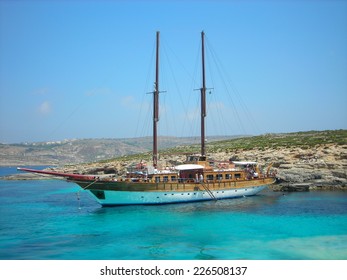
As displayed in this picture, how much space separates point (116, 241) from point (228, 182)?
23985 millimetres

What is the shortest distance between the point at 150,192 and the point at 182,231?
44.2 feet

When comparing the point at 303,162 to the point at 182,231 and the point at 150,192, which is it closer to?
the point at 150,192

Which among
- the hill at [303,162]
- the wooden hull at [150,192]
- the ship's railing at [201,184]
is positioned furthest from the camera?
the hill at [303,162]

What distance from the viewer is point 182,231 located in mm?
27906

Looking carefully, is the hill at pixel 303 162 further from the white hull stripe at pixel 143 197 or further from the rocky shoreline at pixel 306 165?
the white hull stripe at pixel 143 197

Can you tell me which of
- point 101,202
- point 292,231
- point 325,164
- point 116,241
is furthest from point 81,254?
point 325,164

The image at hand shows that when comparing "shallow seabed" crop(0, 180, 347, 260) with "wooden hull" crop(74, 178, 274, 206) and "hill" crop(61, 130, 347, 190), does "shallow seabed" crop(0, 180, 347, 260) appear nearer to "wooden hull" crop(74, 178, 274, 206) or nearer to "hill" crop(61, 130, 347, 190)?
"wooden hull" crop(74, 178, 274, 206)

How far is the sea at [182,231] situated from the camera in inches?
871

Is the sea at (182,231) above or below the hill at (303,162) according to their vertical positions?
below

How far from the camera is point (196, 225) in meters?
30.0

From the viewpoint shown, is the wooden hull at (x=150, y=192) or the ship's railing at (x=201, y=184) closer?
the wooden hull at (x=150, y=192)

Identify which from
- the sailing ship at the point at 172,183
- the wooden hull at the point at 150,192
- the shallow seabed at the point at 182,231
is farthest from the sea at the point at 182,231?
the sailing ship at the point at 172,183

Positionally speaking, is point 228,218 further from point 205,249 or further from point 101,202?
point 101,202

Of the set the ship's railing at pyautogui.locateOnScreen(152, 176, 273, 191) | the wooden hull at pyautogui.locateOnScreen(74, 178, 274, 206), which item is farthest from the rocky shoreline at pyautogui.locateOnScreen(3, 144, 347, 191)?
the wooden hull at pyautogui.locateOnScreen(74, 178, 274, 206)
